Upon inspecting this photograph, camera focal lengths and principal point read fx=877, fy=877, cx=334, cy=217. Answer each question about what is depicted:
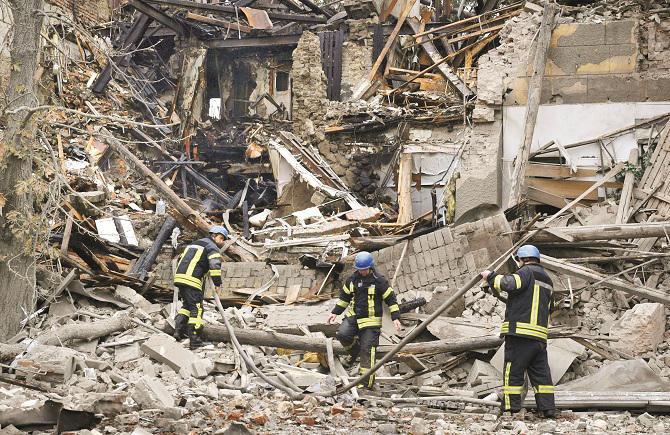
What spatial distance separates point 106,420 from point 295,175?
36.1 ft

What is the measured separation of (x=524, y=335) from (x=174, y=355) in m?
3.53

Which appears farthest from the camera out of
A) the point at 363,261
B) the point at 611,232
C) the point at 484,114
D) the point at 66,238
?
the point at 484,114

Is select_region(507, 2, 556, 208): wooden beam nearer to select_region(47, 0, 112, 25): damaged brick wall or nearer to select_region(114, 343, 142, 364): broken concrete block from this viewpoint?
select_region(114, 343, 142, 364): broken concrete block

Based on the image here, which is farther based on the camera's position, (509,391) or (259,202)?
(259,202)

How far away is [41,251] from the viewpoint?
1003 centimetres

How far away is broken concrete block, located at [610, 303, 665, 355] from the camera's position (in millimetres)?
9227

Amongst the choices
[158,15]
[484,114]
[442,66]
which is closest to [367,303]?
[484,114]

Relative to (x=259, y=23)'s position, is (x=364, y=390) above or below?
below

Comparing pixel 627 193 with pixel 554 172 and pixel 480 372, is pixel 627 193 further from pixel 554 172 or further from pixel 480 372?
pixel 480 372

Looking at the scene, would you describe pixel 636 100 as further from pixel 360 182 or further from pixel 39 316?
pixel 39 316

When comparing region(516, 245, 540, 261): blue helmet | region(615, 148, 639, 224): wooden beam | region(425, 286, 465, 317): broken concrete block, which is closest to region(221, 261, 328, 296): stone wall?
region(425, 286, 465, 317): broken concrete block

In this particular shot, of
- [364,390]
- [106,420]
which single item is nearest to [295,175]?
[364,390]

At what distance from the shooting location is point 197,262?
980cm

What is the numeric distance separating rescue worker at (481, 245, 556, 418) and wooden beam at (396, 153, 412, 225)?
728 cm
